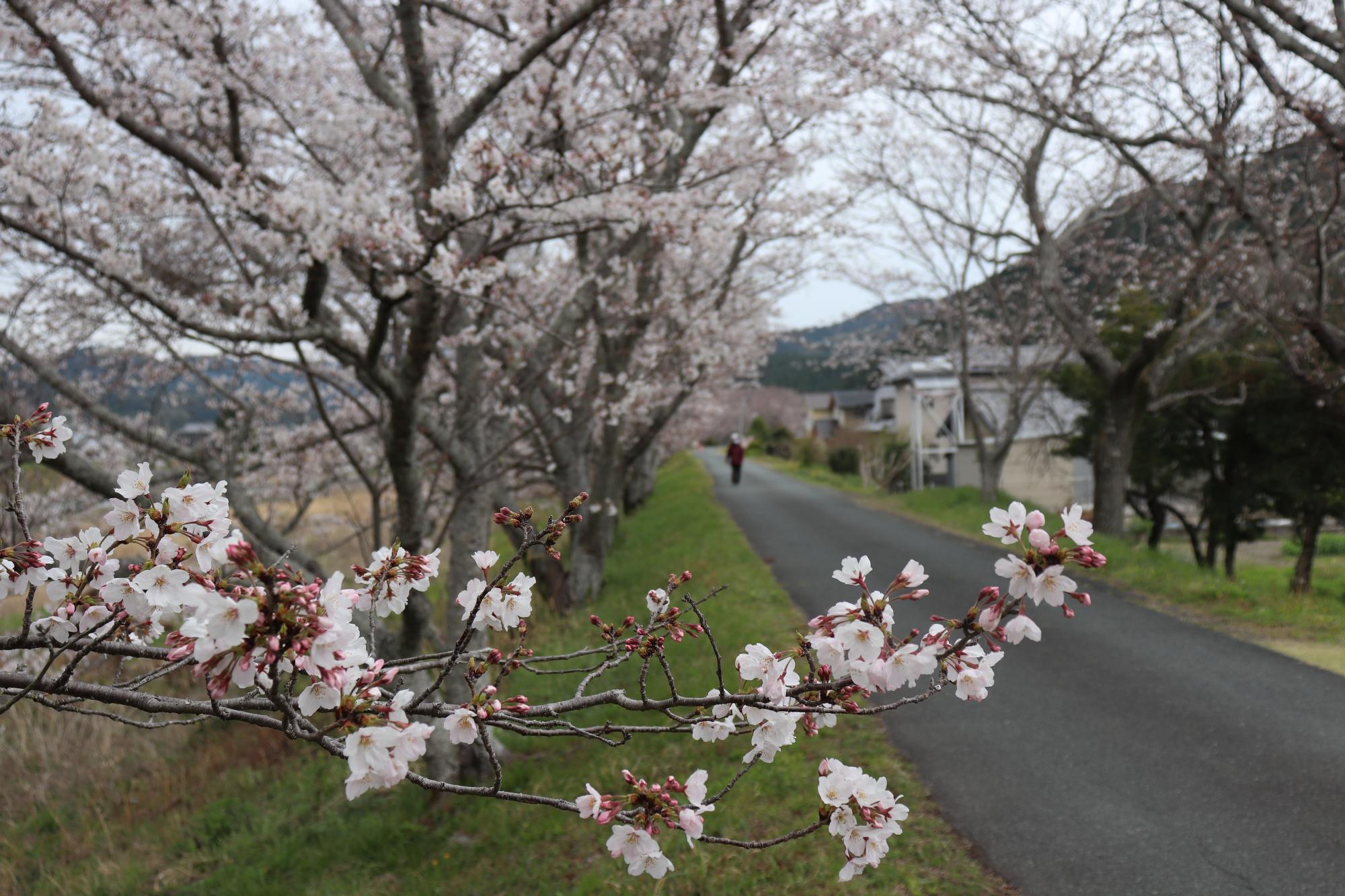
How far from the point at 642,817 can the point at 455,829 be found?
4501 millimetres

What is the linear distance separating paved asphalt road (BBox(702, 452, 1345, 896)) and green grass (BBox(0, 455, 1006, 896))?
32cm

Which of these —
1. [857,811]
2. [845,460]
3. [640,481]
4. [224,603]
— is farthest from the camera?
[845,460]

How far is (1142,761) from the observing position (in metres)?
4.47

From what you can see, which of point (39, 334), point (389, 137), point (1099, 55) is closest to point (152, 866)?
point (39, 334)

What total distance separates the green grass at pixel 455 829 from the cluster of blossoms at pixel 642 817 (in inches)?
98.1

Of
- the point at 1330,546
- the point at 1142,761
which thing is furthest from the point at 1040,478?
the point at 1142,761

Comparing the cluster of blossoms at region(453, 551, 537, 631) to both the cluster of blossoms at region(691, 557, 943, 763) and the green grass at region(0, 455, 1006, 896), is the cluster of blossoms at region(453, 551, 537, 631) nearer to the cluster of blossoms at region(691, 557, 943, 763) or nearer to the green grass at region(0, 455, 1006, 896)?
the cluster of blossoms at region(691, 557, 943, 763)

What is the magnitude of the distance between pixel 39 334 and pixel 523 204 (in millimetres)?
7597

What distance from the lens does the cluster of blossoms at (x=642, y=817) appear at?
1.51 metres

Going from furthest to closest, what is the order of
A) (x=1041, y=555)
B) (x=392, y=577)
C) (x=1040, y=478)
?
(x=1040, y=478) → (x=392, y=577) → (x=1041, y=555)

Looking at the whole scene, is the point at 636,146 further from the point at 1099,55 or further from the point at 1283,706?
the point at 1099,55

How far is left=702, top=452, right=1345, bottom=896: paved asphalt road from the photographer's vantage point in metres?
3.46

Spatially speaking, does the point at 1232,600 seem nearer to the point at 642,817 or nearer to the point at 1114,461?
the point at 1114,461

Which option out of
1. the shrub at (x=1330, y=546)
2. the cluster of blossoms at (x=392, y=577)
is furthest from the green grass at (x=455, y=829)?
the shrub at (x=1330, y=546)
